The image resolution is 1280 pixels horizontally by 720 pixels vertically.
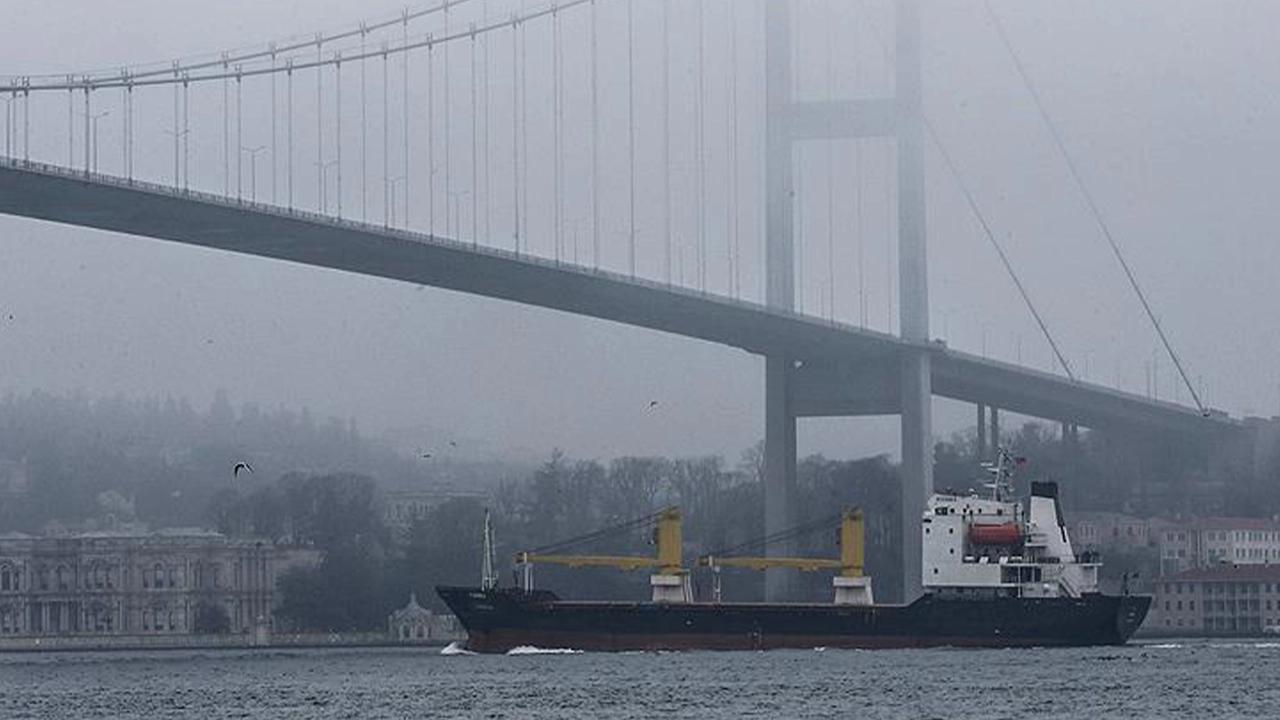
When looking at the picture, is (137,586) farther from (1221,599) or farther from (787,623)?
(787,623)

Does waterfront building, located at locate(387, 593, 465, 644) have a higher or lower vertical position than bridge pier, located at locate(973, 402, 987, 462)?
lower

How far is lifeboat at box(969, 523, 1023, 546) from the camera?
5984cm

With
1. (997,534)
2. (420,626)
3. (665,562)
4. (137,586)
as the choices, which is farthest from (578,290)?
(137,586)

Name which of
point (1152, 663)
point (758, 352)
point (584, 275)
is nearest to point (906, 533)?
point (758, 352)

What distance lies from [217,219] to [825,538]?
67.8 feet

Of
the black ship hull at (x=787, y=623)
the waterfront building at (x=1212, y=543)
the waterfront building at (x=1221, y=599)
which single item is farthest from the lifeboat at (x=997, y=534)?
the waterfront building at (x=1212, y=543)

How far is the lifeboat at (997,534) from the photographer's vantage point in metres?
59.8

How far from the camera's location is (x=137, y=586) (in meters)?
75.7

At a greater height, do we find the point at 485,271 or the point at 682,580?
the point at 485,271

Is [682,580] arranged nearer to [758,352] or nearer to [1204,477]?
[758,352]

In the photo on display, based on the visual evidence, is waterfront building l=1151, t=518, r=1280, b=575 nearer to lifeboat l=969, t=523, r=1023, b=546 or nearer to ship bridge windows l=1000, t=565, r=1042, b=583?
lifeboat l=969, t=523, r=1023, b=546

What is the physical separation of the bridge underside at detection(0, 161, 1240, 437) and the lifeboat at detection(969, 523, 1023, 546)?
4.60 meters

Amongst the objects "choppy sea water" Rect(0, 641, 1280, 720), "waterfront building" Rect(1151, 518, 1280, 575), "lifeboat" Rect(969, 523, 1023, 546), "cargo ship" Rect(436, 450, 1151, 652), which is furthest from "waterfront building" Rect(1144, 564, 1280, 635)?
"lifeboat" Rect(969, 523, 1023, 546)

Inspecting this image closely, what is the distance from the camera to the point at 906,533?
65062 mm
